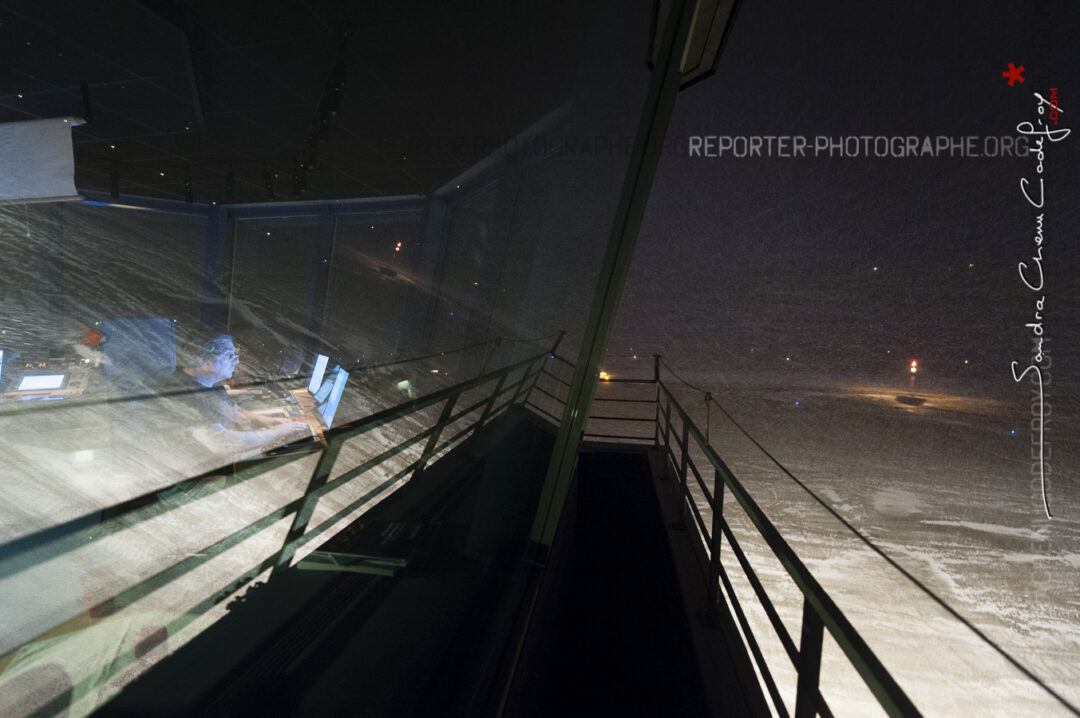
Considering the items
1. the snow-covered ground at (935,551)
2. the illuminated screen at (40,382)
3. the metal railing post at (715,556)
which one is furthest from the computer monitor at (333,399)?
the snow-covered ground at (935,551)

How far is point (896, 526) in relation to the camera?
8211 mm

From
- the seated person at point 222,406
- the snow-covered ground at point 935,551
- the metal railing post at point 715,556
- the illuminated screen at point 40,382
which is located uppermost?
the illuminated screen at point 40,382

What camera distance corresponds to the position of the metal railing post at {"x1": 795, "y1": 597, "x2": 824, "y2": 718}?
0.78 metres

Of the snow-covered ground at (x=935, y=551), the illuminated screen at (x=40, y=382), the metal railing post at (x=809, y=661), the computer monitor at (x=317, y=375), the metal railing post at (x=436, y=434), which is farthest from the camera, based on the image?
the snow-covered ground at (x=935, y=551)

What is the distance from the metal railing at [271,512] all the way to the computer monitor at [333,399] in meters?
0.15

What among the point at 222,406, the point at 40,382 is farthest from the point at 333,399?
the point at 40,382

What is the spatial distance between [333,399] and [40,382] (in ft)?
2.68

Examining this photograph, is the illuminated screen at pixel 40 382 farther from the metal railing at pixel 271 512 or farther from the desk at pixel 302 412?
the desk at pixel 302 412

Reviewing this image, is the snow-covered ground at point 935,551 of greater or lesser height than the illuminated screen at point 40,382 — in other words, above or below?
below

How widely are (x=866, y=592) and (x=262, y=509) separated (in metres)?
7.89

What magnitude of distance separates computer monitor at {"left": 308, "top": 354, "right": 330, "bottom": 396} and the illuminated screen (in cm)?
80

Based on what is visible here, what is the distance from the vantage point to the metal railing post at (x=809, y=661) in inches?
30.9

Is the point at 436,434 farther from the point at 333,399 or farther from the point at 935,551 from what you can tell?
the point at 935,551

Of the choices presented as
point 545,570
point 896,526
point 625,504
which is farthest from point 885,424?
point 545,570
